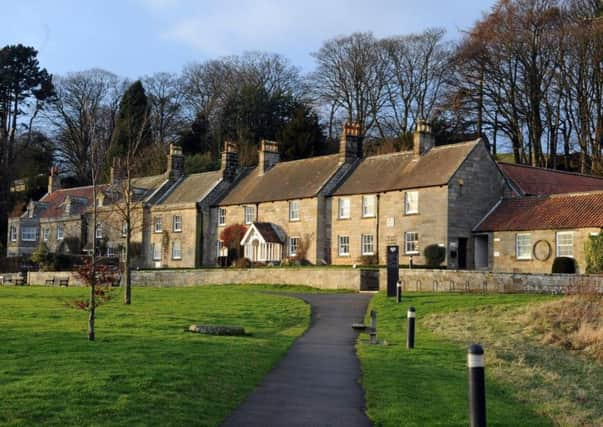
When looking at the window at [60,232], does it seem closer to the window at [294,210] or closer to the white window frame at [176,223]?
the white window frame at [176,223]

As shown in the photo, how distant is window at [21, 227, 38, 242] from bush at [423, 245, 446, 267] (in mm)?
42925

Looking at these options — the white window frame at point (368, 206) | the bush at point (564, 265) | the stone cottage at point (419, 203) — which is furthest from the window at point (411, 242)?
the bush at point (564, 265)

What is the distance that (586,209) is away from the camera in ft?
135

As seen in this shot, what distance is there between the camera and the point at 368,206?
50531 millimetres

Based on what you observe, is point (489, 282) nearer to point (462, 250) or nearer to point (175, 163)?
point (462, 250)

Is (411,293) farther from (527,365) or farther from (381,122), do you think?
(381,122)

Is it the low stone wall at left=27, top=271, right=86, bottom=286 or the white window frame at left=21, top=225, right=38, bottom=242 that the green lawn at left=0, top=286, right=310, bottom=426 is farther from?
the white window frame at left=21, top=225, right=38, bottom=242

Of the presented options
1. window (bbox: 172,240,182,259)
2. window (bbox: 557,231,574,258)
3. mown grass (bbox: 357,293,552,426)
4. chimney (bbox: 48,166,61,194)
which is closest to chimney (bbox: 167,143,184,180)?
window (bbox: 172,240,182,259)

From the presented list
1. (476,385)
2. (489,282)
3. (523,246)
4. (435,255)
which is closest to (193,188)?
(435,255)

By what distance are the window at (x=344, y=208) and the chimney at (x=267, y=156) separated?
10.6 m

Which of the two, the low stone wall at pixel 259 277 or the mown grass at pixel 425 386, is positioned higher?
the low stone wall at pixel 259 277

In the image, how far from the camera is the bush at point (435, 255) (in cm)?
4550

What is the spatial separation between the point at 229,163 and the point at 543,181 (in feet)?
76.8

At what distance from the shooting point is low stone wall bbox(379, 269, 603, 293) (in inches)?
1281
